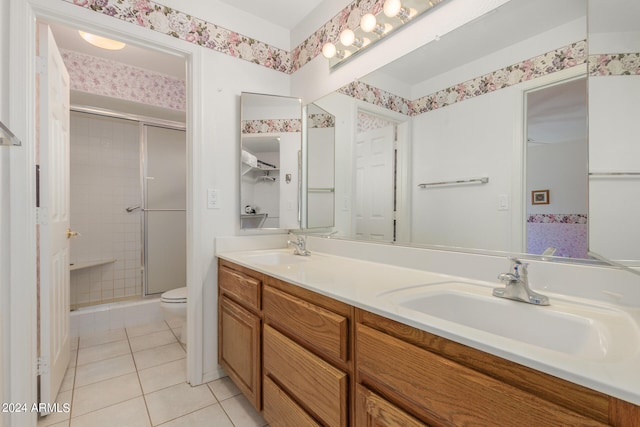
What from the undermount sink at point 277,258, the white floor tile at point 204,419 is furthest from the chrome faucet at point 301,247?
the white floor tile at point 204,419

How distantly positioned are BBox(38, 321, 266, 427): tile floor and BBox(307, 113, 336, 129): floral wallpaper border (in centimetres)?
176

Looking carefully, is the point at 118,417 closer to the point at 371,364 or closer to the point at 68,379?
the point at 68,379

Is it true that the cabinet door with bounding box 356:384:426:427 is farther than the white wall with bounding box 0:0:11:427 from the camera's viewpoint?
No

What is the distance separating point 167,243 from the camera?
3402 mm

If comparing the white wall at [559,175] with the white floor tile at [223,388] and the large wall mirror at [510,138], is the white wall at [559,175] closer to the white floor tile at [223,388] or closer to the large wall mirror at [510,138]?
the large wall mirror at [510,138]

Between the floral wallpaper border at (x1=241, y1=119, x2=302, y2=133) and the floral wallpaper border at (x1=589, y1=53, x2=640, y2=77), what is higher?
the floral wallpaper border at (x1=241, y1=119, x2=302, y2=133)

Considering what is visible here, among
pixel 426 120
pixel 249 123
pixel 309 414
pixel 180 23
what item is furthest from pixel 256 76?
pixel 309 414

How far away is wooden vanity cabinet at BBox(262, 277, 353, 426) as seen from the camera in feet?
3.01

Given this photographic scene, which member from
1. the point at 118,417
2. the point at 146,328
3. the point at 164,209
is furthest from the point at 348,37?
the point at 146,328

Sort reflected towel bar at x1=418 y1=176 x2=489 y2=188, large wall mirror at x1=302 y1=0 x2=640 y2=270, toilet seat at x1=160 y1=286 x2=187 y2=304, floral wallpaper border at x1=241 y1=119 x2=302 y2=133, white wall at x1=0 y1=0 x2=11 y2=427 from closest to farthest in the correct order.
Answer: large wall mirror at x1=302 y1=0 x2=640 y2=270, reflected towel bar at x1=418 y1=176 x2=489 y2=188, white wall at x1=0 y1=0 x2=11 y2=427, floral wallpaper border at x1=241 y1=119 x2=302 y2=133, toilet seat at x1=160 y1=286 x2=187 y2=304

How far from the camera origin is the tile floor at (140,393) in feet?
4.89

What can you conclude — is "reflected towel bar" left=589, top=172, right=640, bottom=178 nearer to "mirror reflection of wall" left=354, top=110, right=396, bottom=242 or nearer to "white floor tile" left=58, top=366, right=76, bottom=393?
"mirror reflection of wall" left=354, top=110, right=396, bottom=242

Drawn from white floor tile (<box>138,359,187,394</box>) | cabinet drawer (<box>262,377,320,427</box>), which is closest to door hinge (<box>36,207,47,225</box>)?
white floor tile (<box>138,359,187,394</box>)

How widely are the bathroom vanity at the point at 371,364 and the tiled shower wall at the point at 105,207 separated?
7.60ft
